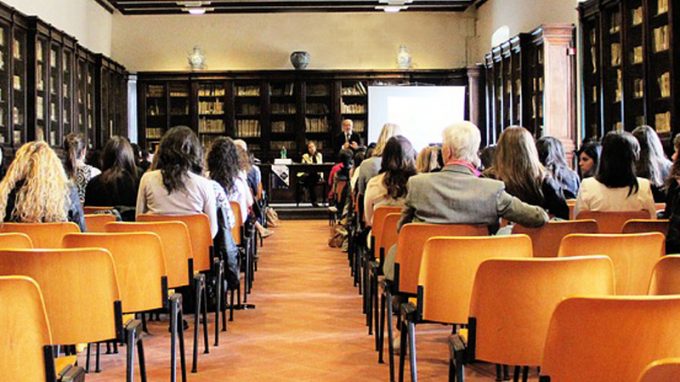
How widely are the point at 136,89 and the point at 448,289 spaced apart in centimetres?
1518

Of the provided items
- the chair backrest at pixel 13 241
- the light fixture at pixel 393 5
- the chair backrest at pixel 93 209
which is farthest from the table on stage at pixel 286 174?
the chair backrest at pixel 13 241

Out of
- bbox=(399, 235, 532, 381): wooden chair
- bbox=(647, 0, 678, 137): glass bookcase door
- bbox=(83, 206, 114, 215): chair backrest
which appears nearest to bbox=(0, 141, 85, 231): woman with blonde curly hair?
bbox=(83, 206, 114, 215): chair backrest

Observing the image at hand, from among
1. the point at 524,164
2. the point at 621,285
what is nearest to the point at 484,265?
the point at 621,285

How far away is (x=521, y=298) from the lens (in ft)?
8.48

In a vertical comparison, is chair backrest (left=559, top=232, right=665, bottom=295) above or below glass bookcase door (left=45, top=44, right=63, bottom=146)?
below

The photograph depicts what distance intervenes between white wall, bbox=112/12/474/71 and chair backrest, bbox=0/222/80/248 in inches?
547

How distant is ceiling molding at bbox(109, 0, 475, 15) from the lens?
1669 cm

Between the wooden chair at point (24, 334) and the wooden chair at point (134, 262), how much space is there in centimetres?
142

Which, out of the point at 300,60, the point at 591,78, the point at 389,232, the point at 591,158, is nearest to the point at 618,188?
the point at 389,232

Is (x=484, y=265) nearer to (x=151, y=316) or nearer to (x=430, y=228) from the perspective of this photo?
(x=430, y=228)

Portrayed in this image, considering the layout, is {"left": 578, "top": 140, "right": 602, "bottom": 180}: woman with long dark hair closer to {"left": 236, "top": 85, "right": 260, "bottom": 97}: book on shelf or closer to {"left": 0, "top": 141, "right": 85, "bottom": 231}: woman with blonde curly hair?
{"left": 0, "top": 141, "right": 85, "bottom": 231}: woman with blonde curly hair

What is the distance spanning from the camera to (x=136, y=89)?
57.4ft

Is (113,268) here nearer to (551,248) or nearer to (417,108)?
(551,248)

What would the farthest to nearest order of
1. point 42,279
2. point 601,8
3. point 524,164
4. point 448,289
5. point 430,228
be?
point 601,8 < point 524,164 < point 430,228 < point 448,289 < point 42,279
